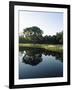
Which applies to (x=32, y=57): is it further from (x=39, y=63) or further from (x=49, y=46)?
(x=49, y=46)

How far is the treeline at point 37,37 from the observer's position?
6.96 ft

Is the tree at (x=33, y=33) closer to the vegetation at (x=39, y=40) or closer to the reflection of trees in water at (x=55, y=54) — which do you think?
the vegetation at (x=39, y=40)

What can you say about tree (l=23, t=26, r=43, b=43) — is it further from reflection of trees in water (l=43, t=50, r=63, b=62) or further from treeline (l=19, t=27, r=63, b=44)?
reflection of trees in water (l=43, t=50, r=63, b=62)

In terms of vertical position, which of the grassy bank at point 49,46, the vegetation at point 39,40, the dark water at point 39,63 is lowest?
the dark water at point 39,63

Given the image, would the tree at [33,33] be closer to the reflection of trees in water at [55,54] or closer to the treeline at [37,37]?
the treeline at [37,37]

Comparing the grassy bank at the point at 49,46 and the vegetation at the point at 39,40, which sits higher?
the vegetation at the point at 39,40

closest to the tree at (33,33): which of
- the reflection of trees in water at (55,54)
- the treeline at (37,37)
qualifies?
the treeline at (37,37)

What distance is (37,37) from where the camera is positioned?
7.08 ft

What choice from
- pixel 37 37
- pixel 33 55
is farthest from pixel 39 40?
pixel 33 55

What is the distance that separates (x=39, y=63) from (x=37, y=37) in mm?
232

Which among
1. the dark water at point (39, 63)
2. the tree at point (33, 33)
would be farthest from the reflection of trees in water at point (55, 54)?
the tree at point (33, 33)

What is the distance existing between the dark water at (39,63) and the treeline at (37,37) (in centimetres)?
8

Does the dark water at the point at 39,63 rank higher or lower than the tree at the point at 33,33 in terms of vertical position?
lower

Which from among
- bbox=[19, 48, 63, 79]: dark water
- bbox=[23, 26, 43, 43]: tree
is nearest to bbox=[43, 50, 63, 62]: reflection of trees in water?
bbox=[19, 48, 63, 79]: dark water
